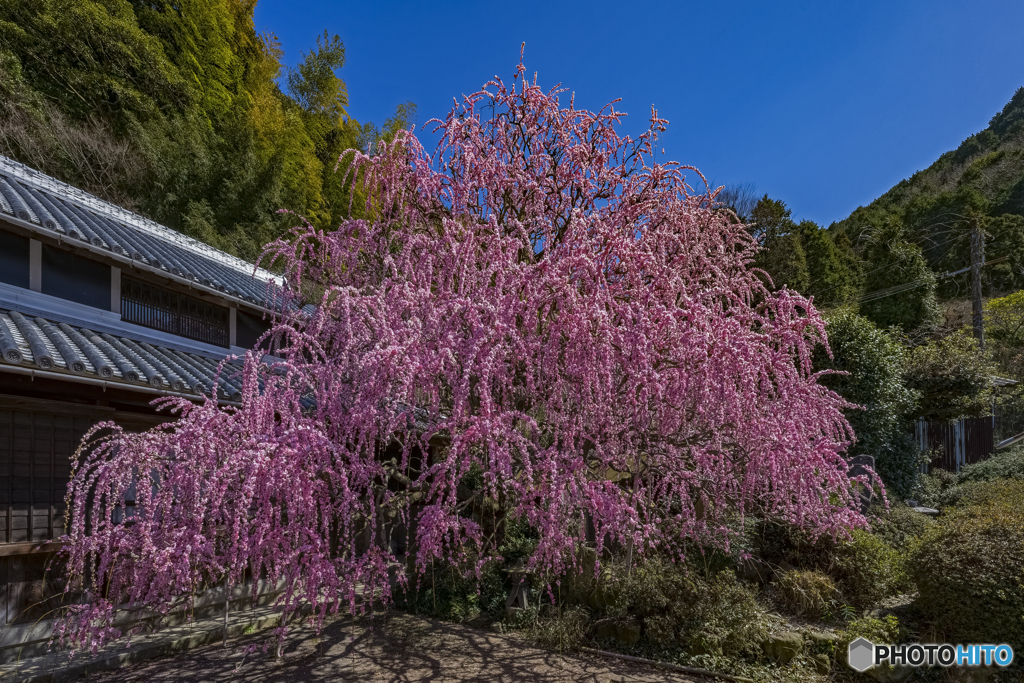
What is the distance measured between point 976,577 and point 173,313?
967 centimetres

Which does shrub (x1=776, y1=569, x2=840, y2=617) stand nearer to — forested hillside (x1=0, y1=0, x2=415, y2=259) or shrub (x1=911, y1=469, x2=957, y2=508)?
shrub (x1=911, y1=469, x2=957, y2=508)

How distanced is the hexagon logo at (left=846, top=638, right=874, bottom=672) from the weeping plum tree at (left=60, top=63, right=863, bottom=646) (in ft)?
4.10

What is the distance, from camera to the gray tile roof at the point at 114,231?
6234 millimetres

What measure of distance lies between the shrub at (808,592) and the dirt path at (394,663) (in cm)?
149

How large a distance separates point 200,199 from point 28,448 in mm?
11748

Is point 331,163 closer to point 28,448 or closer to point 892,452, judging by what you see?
point 28,448

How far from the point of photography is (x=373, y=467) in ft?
12.4

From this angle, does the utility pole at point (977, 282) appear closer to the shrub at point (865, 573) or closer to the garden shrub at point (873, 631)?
the shrub at point (865, 573)

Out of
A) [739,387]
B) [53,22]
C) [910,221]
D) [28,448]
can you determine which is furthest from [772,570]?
[910,221]

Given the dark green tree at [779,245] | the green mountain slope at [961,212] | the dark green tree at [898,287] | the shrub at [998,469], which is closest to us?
the shrub at [998,469]

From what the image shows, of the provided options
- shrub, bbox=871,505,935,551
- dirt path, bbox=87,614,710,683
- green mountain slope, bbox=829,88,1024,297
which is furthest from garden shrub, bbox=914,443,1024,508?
green mountain slope, bbox=829,88,1024,297

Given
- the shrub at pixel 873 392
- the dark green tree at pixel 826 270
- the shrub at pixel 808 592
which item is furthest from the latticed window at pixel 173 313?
the dark green tree at pixel 826 270

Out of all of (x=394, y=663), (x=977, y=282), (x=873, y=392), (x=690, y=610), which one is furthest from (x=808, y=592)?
(x=977, y=282)

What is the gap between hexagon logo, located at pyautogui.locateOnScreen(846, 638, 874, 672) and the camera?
4.66 metres
